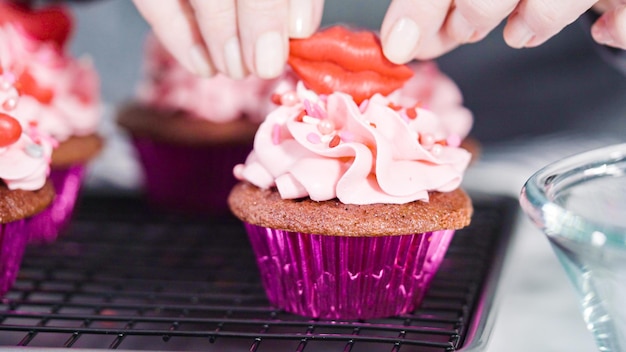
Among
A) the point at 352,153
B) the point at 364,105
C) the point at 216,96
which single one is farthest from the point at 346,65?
the point at 216,96

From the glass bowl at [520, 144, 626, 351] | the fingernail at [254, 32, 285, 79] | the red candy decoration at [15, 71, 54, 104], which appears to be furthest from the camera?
the red candy decoration at [15, 71, 54, 104]

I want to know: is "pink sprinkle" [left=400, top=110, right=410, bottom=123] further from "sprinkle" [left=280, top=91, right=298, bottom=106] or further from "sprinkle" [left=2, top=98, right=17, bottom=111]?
"sprinkle" [left=2, top=98, right=17, bottom=111]

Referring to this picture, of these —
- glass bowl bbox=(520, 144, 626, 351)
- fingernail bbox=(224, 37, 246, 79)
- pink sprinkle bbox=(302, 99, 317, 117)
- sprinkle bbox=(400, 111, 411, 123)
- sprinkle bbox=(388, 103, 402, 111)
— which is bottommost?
glass bowl bbox=(520, 144, 626, 351)

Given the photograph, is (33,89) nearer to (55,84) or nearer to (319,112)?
(55,84)

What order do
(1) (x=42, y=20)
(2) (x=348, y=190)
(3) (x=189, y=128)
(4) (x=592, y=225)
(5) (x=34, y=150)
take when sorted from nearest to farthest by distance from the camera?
(4) (x=592, y=225) → (2) (x=348, y=190) → (5) (x=34, y=150) → (1) (x=42, y=20) → (3) (x=189, y=128)

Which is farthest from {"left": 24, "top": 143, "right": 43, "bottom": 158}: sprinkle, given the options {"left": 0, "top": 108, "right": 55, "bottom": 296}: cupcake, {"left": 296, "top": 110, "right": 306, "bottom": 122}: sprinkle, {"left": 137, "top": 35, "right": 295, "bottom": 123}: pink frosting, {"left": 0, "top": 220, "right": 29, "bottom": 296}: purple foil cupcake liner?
{"left": 137, "top": 35, "right": 295, "bottom": 123}: pink frosting

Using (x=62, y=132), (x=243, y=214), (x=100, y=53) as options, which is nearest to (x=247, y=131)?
(x=62, y=132)
